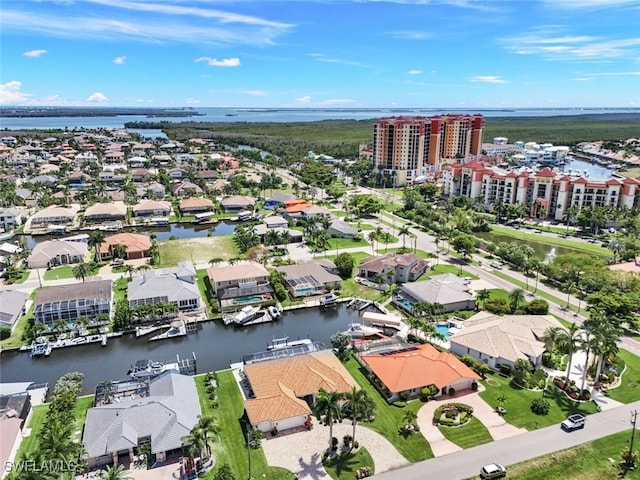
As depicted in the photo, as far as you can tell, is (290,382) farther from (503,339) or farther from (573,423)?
(573,423)

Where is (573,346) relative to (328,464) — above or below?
above

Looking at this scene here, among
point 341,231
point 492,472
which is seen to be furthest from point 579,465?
point 341,231

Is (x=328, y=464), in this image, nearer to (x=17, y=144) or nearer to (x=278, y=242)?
(x=278, y=242)

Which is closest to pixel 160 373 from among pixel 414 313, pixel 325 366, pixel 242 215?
pixel 325 366

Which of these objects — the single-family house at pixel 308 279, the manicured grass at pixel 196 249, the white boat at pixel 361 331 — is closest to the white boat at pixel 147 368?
the white boat at pixel 361 331

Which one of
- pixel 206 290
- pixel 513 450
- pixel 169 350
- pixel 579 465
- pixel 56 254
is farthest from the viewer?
pixel 56 254

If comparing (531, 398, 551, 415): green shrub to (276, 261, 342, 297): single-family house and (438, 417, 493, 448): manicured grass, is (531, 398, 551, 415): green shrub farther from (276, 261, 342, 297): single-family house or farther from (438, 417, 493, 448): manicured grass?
(276, 261, 342, 297): single-family house
